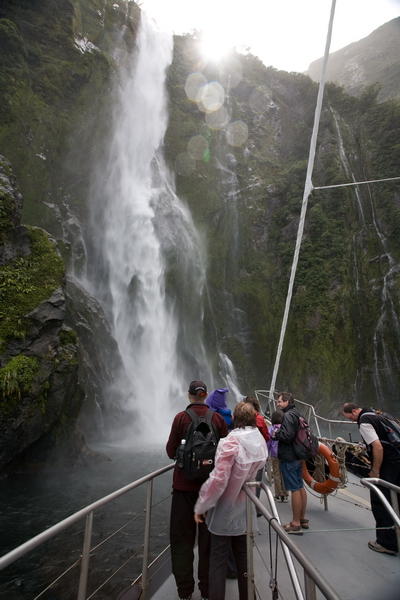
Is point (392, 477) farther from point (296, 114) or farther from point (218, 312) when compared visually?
point (296, 114)

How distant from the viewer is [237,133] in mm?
29234

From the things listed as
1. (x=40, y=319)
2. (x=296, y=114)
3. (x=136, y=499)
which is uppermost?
(x=296, y=114)

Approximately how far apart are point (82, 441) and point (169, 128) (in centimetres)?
2259

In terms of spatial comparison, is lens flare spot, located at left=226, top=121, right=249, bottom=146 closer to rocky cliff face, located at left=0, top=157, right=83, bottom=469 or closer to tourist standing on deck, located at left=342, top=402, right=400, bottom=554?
rocky cliff face, located at left=0, top=157, right=83, bottom=469

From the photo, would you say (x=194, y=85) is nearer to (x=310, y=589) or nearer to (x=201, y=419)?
(x=201, y=419)

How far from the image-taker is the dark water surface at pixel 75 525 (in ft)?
15.4

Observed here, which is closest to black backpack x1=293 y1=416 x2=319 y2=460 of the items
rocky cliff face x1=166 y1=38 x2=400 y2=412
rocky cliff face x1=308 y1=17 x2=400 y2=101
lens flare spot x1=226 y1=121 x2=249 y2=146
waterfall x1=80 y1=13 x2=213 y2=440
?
waterfall x1=80 y1=13 x2=213 y2=440

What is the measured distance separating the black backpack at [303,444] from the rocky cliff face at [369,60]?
197 ft

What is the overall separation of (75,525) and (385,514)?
18.4ft

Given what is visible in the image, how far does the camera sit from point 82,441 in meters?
9.89

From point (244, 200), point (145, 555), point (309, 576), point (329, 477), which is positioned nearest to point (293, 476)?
point (329, 477)

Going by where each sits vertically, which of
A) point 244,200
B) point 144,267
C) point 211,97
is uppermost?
point 211,97

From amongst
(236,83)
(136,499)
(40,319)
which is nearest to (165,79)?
(236,83)

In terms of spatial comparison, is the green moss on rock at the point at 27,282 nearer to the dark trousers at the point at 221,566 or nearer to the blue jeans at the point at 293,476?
the blue jeans at the point at 293,476
